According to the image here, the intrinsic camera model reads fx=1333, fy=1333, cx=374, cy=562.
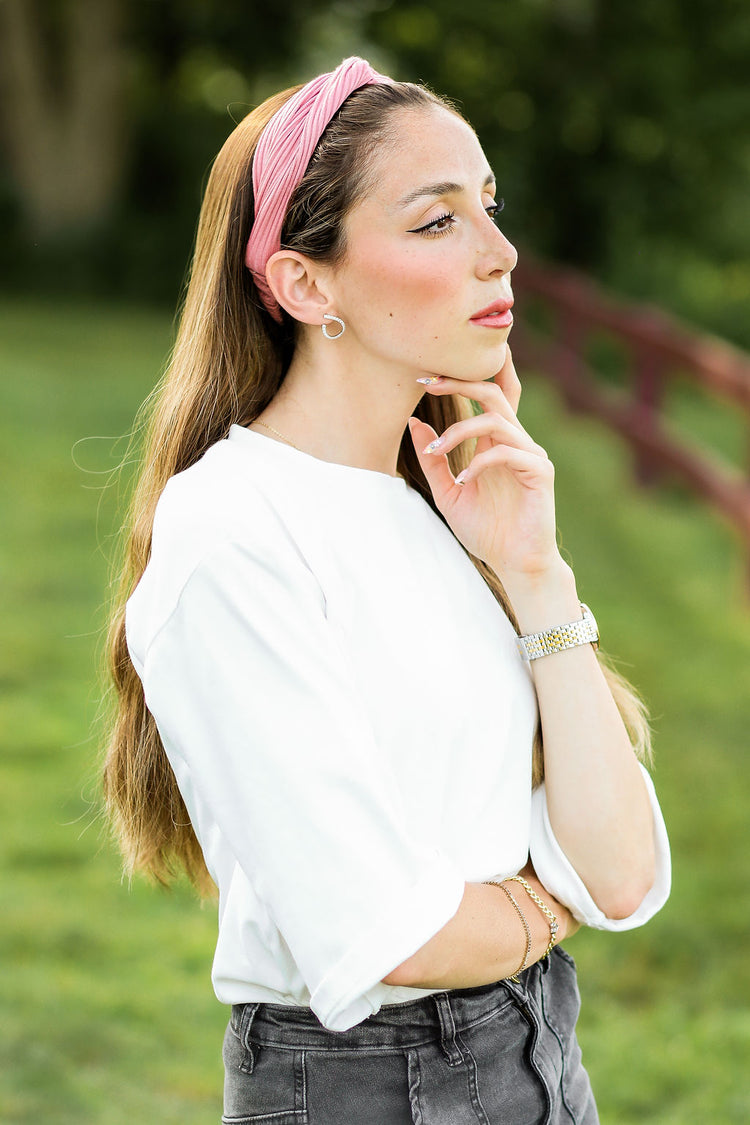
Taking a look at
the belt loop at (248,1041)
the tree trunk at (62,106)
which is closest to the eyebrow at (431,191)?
the belt loop at (248,1041)

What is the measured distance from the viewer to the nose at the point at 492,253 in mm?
1713

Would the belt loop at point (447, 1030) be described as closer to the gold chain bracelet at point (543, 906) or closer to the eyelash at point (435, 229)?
the gold chain bracelet at point (543, 906)

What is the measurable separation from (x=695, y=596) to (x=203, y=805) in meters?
5.71

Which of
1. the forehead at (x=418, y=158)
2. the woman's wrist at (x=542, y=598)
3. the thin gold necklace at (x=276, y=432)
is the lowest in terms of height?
the woman's wrist at (x=542, y=598)

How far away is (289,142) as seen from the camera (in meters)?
1.74

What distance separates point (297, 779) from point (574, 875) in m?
0.47

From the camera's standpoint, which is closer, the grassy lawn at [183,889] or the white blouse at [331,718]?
the white blouse at [331,718]

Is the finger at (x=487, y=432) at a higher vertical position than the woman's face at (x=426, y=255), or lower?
lower

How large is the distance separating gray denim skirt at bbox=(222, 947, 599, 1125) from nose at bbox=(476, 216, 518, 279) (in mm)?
903

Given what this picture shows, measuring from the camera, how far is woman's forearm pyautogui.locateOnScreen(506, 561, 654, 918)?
1.69m

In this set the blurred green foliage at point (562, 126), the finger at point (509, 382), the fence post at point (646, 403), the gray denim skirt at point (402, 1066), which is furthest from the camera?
the blurred green foliage at point (562, 126)

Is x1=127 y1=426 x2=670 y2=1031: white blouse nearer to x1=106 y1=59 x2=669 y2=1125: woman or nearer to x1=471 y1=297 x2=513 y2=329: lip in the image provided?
x1=106 y1=59 x2=669 y2=1125: woman

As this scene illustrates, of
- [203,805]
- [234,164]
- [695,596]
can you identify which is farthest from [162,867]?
[695,596]

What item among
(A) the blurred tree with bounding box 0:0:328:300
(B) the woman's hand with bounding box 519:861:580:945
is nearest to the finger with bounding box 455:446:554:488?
(B) the woman's hand with bounding box 519:861:580:945
